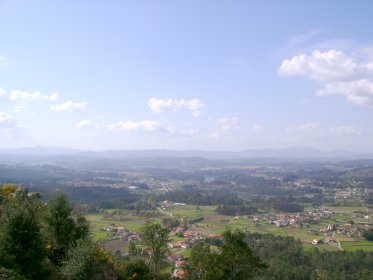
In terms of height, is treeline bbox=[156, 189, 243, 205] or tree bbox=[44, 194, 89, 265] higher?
tree bbox=[44, 194, 89, 265]

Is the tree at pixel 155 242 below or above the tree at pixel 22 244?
below

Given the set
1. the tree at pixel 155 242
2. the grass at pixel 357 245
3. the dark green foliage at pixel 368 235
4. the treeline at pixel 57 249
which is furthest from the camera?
the dark green foliage at pixel 368 235

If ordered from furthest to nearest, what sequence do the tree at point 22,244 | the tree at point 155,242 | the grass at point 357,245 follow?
the grass at point 357,245, the tree at point 155,242, the tree at point 22,244

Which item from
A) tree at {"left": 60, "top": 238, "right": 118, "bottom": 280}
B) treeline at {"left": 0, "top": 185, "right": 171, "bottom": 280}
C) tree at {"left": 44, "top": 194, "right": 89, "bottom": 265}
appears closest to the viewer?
treeline at {"left": 0, "top": 185, "right": 171, "bottom": 280}

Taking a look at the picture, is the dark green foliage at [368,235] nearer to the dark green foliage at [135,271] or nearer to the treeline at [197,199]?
the treeline at [197,199]

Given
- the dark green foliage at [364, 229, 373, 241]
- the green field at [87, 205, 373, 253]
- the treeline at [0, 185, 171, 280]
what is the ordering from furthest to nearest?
the dark green foliage at [364, 229, 373, 241] → the green field at [87, 205, 373, 253] → the treeline at [0, 185, 171, 280]

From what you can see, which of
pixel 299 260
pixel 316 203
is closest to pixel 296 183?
pixel 316 203

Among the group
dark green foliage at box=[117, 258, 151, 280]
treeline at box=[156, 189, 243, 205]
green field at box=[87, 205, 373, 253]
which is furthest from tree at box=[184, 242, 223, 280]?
treeline at box=[156, 189, 243, 205]

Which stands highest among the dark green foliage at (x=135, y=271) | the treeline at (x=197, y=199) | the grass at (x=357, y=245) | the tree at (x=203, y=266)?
the tree at (x=203, y=266)

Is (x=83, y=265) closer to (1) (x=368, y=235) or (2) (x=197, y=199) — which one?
(1) (x=368, y=235)

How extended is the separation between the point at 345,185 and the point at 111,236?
143 meters

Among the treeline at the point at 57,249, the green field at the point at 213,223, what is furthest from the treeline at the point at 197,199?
the treeline at the point at 57,249

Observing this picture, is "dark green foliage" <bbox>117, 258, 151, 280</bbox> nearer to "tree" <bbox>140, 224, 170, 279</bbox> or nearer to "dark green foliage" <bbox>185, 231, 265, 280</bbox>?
"tree" <bbox>140, 224, 170, 279</bbox>

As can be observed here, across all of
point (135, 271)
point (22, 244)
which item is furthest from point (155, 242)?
point (22, 244)
